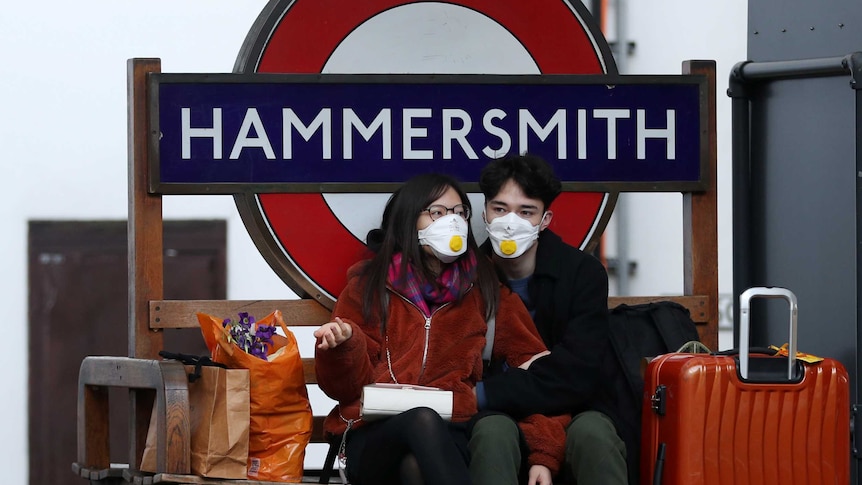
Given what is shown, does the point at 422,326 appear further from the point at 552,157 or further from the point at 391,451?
the point at 552,157

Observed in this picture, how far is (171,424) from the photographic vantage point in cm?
A: 302

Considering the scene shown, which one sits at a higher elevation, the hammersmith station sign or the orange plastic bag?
the hammersmith station sign

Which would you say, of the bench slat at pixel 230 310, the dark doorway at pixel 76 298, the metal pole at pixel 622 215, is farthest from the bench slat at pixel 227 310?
the metal pole at pixel 622 215

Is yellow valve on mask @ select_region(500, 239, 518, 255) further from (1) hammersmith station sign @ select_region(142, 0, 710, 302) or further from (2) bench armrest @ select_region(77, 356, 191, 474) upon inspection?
(2) bench armrest @ select_region(77, 356, 191, 474)

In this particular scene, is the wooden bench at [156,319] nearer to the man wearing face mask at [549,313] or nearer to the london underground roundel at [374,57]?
the london underground roundel at [374,57]

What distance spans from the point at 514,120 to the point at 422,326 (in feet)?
2.34

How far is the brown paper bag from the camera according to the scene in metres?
3.08

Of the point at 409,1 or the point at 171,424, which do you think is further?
the point at 409,1

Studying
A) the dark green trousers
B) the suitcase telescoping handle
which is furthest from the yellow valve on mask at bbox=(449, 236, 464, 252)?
the suitcase telescoping handle

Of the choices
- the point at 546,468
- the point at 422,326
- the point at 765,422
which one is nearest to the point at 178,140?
the point at 422,326

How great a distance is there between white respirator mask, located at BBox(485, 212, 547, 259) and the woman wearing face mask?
0.19 ft

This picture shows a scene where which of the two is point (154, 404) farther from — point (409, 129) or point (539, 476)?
point (409, 129)

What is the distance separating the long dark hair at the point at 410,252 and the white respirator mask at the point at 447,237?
0.05m

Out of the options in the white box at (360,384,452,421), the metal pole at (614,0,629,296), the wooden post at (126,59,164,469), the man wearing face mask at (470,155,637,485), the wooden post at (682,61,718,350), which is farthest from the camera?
the metal pole at (614,0,629,296)
